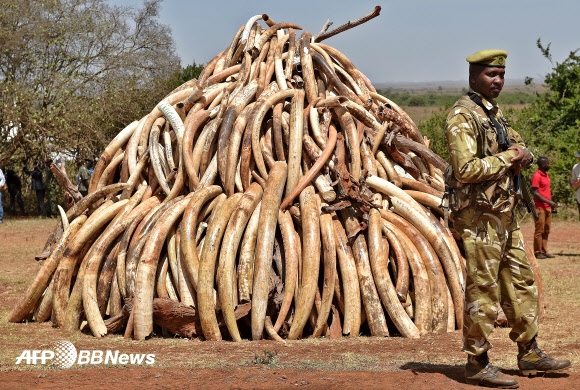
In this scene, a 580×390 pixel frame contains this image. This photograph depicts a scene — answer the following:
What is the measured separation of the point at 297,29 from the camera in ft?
33.8

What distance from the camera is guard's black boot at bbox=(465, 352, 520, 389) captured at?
231 inches

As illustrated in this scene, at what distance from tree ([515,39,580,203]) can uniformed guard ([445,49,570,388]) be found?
50.5 ft

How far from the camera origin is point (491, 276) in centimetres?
586

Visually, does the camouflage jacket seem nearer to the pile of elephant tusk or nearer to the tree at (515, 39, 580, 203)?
the pile of elephant tusk

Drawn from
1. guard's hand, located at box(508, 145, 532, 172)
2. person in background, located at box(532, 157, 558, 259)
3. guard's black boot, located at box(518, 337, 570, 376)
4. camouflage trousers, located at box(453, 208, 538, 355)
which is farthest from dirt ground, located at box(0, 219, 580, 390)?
person in background, located at box(532, 157, 558, 259)

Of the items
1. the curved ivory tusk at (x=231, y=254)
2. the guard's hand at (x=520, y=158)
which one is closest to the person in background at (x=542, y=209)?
the curved ivory tusk at (x=231, y=254)

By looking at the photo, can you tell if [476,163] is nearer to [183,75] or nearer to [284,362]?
[284,362]

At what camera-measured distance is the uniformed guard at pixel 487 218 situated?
5.84 metres

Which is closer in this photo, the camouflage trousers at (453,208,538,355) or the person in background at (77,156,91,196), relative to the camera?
the camouflage trousers at (453,208,538,355)

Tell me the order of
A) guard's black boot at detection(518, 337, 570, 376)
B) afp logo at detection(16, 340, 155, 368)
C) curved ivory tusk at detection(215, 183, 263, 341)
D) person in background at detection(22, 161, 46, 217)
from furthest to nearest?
person in background at detection(22, 161, 46, 217), curved ivory tusk at detection(215, 183, 263, 341), afp logo at detection(16, 340, 155, 368), guard's black boot at detection(518, 337, 570, 376)

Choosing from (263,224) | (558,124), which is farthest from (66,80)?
(263,224)

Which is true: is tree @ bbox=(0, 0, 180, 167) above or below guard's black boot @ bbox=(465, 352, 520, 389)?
above

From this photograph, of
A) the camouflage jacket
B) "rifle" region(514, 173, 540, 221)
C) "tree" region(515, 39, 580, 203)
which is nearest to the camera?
the camouflage jacket

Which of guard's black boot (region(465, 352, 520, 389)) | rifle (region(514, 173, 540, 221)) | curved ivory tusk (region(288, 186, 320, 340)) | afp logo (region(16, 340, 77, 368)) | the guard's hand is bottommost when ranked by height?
afp logo (region(16, 340, 77, 368))
